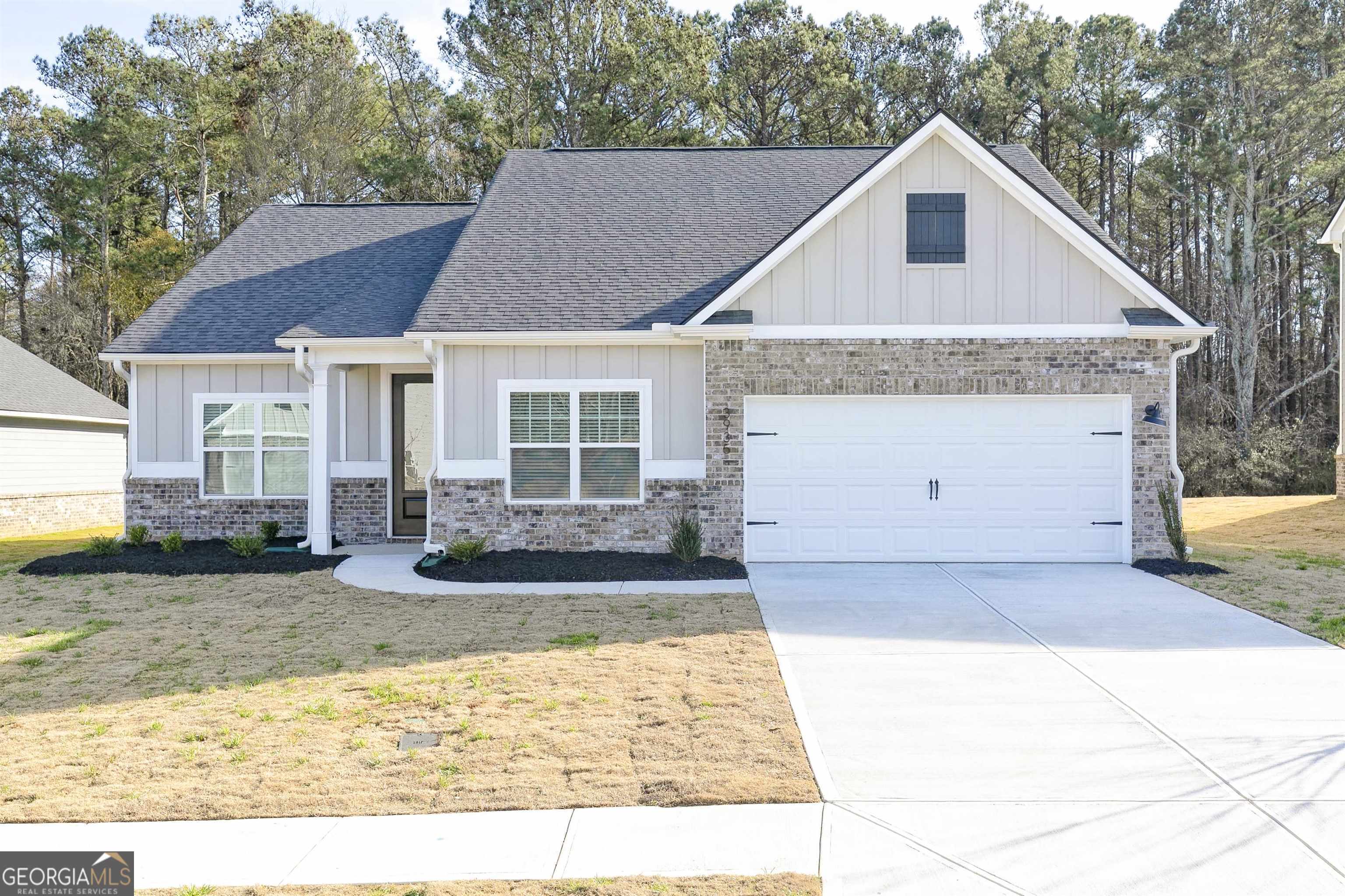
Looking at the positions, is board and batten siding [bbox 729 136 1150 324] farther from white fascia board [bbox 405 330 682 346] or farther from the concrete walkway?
the concrete walkway

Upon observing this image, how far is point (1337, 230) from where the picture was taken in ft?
60.2

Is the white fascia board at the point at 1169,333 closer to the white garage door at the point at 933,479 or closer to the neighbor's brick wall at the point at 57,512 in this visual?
the white garage door at the point at 933,479

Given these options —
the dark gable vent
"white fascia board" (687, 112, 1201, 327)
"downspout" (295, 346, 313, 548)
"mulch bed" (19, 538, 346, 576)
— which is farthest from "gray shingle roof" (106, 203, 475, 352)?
the dark gable vent

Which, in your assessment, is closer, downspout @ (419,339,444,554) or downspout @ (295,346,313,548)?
downspout @ (419,339,444,554)

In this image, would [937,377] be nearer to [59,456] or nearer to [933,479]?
[933,479]

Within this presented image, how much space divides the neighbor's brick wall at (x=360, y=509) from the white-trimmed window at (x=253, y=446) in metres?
0.67

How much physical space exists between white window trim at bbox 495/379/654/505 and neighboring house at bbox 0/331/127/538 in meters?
11.3

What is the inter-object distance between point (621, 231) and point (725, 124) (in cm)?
1590

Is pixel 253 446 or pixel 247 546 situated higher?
pixel 253 446

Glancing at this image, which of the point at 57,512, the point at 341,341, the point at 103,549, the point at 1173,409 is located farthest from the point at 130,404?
the point at 1173,409

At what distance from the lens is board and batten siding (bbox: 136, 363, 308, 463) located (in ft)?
46.4

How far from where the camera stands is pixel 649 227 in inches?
574

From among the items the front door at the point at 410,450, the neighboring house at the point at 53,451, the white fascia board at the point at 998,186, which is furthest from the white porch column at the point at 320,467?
the neighboring house at the point at 53,451

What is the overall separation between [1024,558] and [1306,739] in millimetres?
6746
